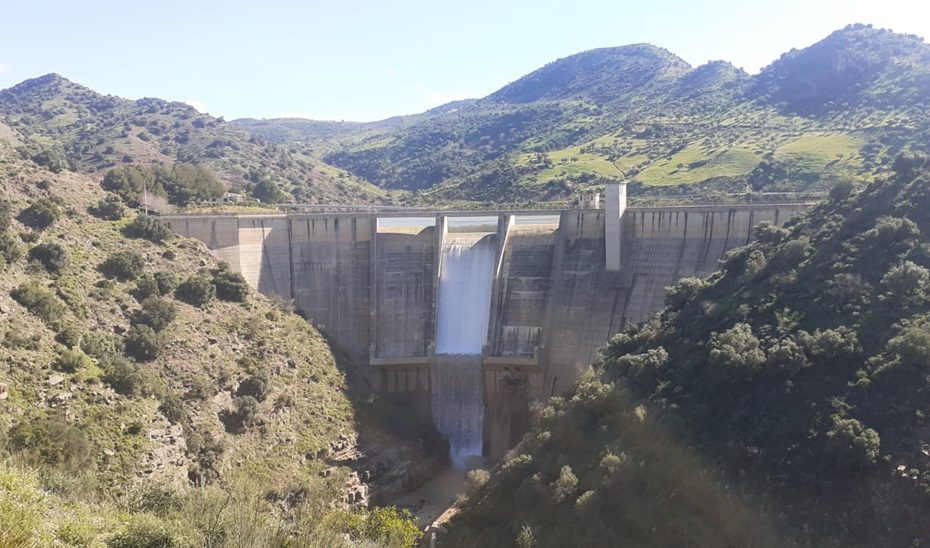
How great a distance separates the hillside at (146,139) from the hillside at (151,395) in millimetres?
42488

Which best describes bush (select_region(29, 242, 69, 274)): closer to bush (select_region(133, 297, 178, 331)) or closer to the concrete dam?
bush (select_region(133, 297, 178, 331))

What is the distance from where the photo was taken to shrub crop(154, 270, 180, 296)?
34219mm

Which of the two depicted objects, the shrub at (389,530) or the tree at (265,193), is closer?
the shrub at (389,530)

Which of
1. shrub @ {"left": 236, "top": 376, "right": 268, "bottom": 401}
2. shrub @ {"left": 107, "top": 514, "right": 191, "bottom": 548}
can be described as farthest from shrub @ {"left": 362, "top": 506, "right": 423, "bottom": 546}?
shrub @ {"left": 236, "top": 376, "right": 268, "bottom": 401}

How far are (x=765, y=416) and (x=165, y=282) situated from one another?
2884 centimetres

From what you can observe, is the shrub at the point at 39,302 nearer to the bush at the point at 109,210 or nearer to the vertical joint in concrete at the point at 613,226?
the bush at the point at 109,210

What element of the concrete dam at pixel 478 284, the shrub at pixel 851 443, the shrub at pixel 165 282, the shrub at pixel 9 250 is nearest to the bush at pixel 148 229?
the concrete dam at pixel 478 284

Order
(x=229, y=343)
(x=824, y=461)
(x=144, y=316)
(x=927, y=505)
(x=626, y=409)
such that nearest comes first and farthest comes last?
1. (x=927, y=505)
2. (x=824, y=461)
3. (x=626, y=409)
4. (x=144, y=316)
5. (x=229, y=343)

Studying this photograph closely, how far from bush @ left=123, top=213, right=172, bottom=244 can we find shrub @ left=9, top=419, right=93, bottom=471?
17.3 metres

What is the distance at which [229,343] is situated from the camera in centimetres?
3394

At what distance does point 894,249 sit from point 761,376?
8003 mm

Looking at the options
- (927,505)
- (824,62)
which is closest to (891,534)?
(927,505)

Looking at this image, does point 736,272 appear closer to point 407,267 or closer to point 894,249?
point 894,249

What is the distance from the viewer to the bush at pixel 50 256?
1186 inches
